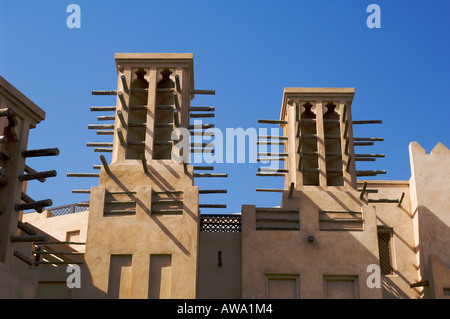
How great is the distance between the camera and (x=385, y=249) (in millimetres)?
22203

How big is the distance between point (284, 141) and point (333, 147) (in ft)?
4.86

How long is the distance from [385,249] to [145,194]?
732 centimetres

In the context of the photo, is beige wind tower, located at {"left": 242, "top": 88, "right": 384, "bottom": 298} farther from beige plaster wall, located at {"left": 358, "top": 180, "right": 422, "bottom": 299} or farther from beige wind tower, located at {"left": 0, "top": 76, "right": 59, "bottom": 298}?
beige wind tower, located at {"left": 0, "top": 76, "right": 59, "bottom": 298}

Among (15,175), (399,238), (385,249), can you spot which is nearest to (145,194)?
(15,175)

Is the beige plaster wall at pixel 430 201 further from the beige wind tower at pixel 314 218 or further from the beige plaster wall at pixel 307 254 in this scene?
the beige plaster wall at pixel 307 254

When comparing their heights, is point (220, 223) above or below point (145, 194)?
below

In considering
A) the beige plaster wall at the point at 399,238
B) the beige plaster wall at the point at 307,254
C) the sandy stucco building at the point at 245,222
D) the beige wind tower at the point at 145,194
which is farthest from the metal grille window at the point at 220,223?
the beige plaster wall at the point at 399,238

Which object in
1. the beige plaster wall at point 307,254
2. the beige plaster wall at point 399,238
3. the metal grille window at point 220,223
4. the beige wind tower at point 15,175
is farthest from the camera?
the beige plaster wall at point 399,238

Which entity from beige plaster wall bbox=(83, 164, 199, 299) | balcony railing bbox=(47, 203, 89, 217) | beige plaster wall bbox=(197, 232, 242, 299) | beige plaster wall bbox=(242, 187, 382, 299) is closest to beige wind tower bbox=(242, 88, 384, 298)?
beige plaster wall bbox=(242, 187, 382, 299)

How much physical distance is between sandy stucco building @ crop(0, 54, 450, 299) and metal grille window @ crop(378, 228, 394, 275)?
0.13ft

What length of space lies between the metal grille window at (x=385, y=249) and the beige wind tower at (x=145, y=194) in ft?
19.1

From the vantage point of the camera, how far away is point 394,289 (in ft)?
70.7

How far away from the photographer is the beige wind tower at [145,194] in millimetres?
18016

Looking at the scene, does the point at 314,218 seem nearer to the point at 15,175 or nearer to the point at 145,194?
the point at 145,194
